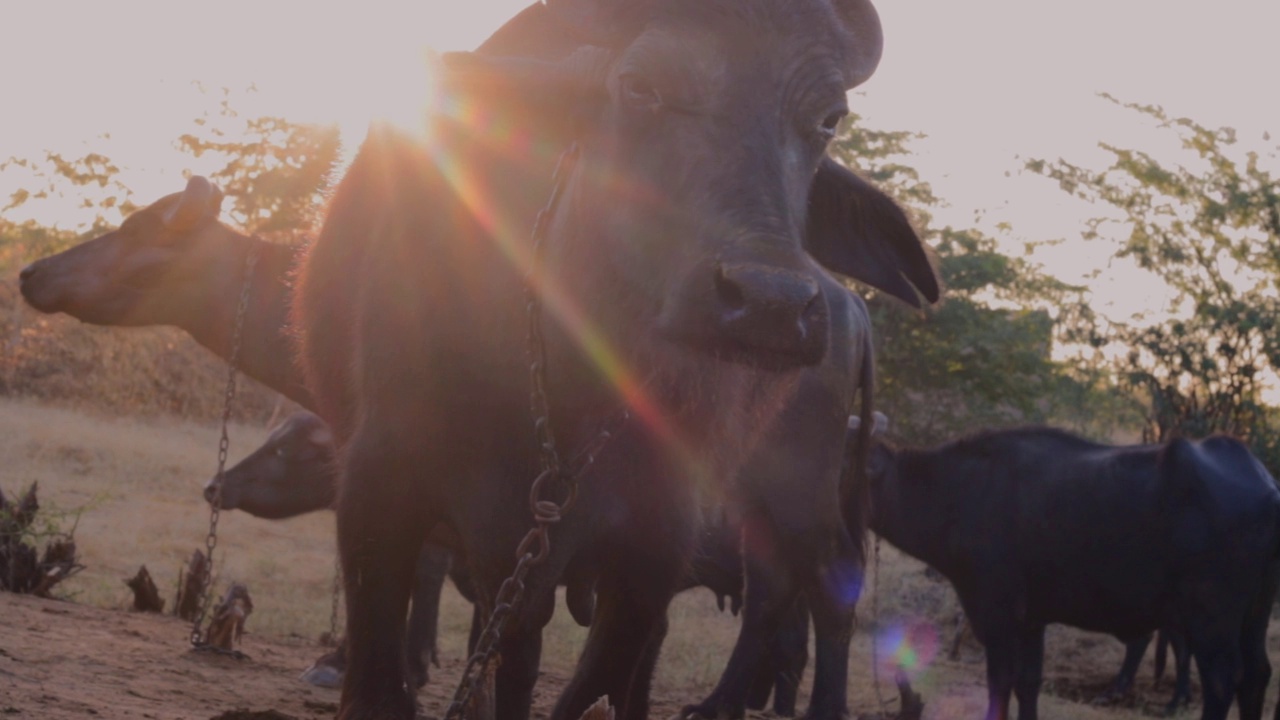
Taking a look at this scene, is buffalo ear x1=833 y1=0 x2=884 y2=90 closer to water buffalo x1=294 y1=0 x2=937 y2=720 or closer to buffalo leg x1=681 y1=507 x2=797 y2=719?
water buffalo x1=294 y1=0 x2=937 y2=720

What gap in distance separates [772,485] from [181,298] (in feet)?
11.9

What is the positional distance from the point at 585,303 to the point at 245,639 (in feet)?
18.7

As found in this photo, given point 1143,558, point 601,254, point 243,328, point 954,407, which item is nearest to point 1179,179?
point 954,407

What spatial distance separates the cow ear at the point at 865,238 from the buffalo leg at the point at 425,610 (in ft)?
10.3

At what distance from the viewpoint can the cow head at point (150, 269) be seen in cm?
796

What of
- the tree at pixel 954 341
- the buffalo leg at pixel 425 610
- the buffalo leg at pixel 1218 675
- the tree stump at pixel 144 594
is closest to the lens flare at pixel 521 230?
the buffalo leg at pixel 425 610

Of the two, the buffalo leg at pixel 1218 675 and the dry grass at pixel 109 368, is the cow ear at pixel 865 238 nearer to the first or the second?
the buffalo leg at pixel 1218 675

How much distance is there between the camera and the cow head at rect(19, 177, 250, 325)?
7957 mm

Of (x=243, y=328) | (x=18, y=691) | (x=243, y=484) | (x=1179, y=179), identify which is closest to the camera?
(x=18, y=691)

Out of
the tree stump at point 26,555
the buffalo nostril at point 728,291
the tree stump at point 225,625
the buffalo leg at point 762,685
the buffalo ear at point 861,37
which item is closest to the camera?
the buffalo nostril at point 728,291

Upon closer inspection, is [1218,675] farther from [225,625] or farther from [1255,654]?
[225,625]

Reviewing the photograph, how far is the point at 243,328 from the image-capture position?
7781 mm

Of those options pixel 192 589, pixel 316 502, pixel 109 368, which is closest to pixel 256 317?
pixel 192 589

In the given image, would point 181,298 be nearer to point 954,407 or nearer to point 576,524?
point 576,524
